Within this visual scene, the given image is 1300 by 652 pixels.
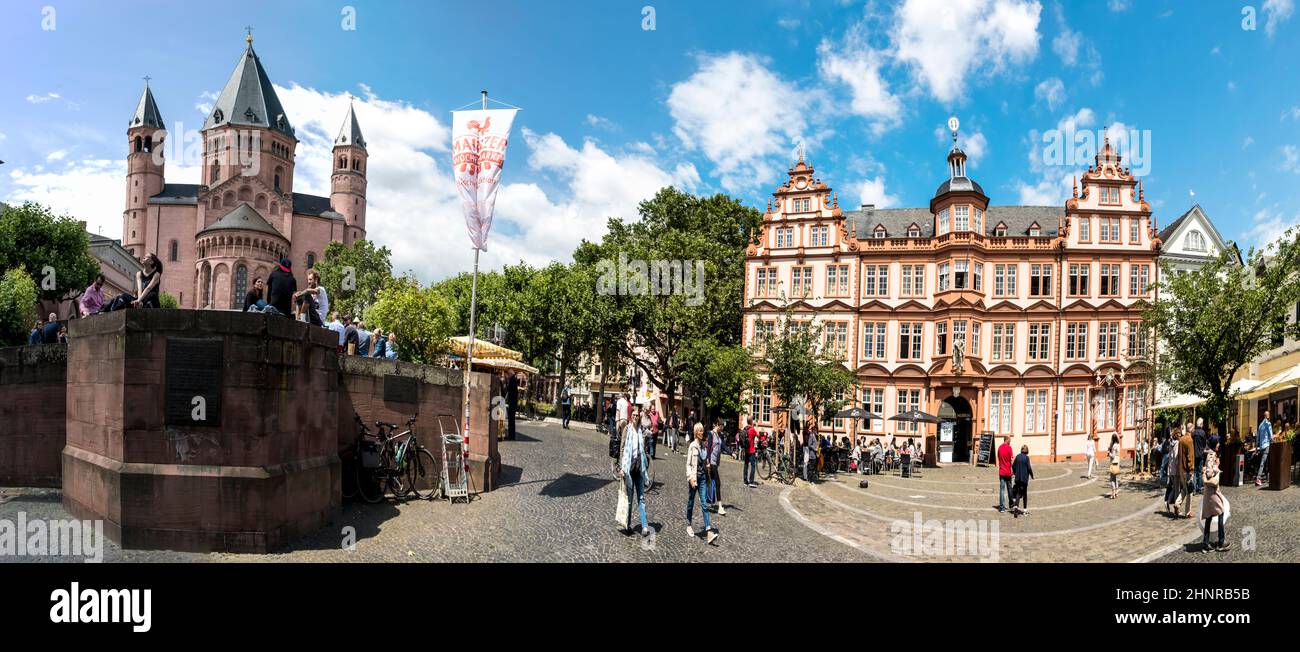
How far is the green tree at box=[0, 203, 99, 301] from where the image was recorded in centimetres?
4669

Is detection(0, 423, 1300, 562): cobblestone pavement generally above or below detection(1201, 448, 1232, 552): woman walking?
below

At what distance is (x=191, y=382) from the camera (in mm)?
9453

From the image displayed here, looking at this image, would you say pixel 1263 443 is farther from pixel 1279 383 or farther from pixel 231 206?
pixel 231 206

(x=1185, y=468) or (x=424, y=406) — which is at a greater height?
(x=424, y=406)

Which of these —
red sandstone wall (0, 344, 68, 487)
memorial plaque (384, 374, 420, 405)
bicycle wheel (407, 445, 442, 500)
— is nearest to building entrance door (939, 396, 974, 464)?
bicycle wheel (407, 445, 442, 500)

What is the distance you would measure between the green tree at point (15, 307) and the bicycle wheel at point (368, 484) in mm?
39534

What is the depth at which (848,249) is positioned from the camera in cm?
4094

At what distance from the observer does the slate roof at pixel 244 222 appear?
8362cm

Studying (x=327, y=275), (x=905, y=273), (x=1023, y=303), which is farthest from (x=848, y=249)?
(x=327, y=275)

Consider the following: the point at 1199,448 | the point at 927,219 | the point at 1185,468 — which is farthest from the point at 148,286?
the point at 927,219

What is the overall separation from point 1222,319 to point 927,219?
78.7 feet

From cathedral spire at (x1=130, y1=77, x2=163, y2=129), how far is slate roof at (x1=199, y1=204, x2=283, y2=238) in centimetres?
2673

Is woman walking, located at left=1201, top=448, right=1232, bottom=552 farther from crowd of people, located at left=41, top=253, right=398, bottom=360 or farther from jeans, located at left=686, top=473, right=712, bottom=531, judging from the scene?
crowd of people, located at left=41, top=253, right=398, bottom=360

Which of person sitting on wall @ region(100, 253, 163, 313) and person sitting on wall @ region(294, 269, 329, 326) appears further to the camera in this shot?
person sitting on wall @ region(294, 269, 329, 326)
